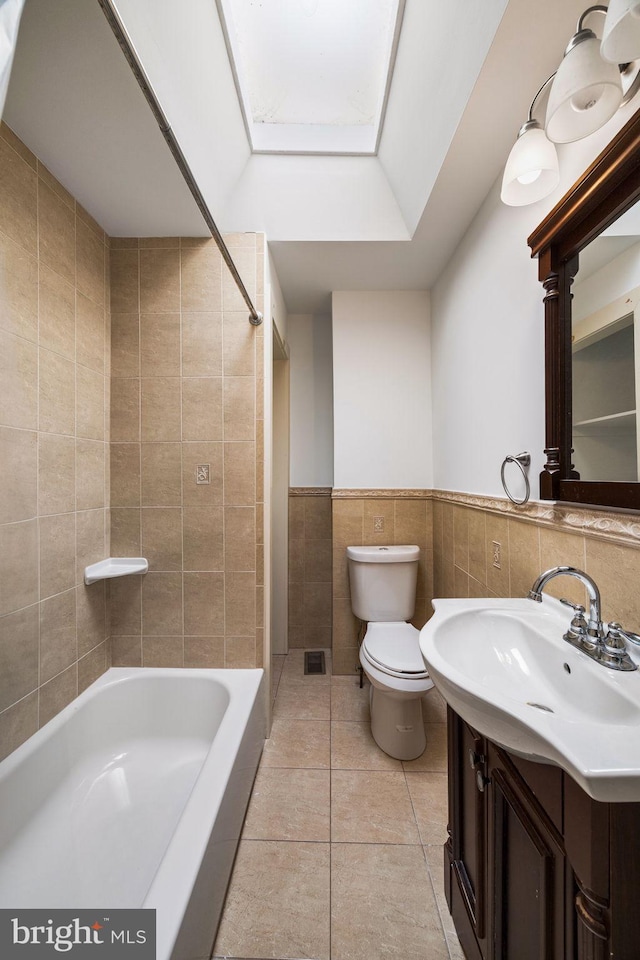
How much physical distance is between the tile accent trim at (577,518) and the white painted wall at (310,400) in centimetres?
125

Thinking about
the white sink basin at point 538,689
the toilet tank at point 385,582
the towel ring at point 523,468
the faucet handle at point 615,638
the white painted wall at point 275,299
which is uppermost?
the white painted wall at point 275,299

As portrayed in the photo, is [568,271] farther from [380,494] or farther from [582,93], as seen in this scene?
[380,494]

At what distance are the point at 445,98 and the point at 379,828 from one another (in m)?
2.41

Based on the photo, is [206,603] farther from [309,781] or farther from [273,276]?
[273,276]

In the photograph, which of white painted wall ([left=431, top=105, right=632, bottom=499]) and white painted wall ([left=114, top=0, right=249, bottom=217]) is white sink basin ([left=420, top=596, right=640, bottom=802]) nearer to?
white painted wall ([left=431, top=105, right=632, bottom=499])

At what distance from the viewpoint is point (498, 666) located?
0.94 meters

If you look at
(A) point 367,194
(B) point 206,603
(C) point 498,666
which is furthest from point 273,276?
(C) point 498,666

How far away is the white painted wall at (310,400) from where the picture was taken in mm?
2525

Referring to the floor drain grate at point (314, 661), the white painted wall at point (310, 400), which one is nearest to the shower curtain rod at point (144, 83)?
the white painted wall at point (310, 400)

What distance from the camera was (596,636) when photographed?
79 centimetres

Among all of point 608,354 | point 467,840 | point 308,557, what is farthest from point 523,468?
point 308,557

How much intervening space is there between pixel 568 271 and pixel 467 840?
1.51 metres

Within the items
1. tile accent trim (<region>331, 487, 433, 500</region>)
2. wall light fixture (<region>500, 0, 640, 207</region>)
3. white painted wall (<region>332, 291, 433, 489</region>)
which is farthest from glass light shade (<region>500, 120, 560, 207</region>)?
tile accent trim (<region>331, 487, 433, 500</region>)

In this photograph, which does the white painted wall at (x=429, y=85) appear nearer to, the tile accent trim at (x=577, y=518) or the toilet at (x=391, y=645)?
the tile accent trim at (x=577, y=518)
